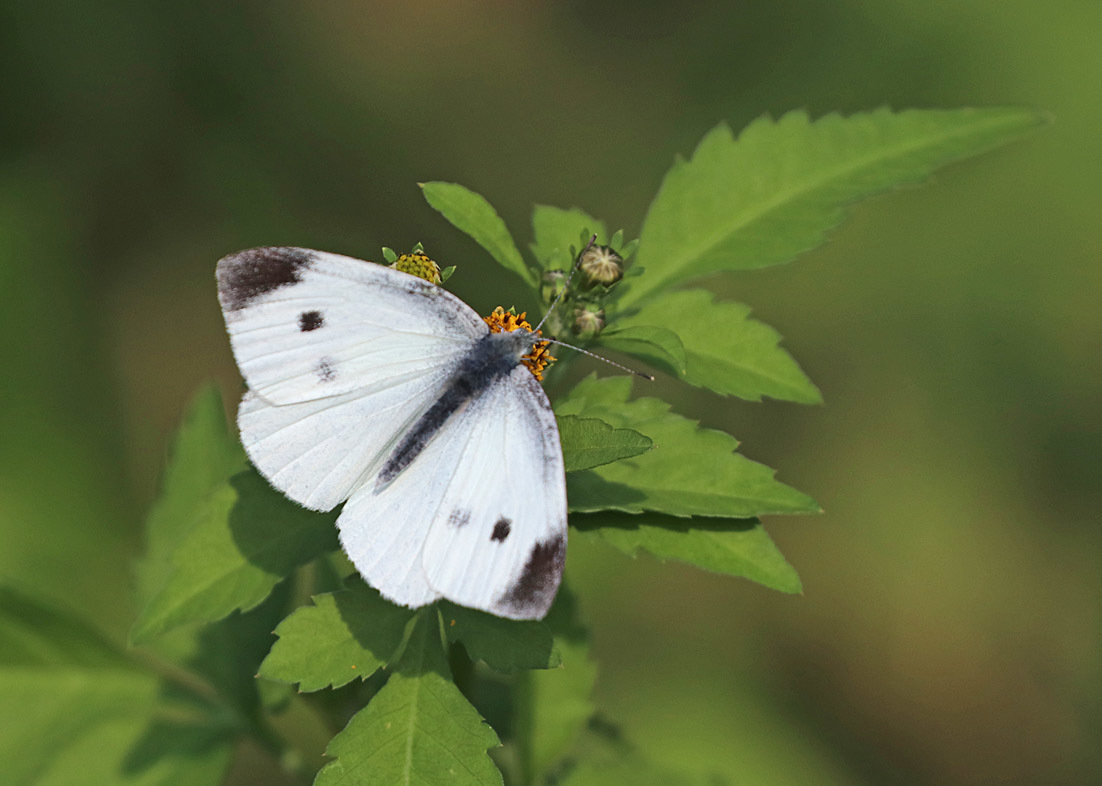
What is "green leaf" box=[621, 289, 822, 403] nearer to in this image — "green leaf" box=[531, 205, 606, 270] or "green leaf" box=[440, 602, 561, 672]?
"green leaf" box=[531, 205, 606, 270]

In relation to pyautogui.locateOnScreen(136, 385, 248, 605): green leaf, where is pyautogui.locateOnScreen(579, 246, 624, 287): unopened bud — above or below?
above

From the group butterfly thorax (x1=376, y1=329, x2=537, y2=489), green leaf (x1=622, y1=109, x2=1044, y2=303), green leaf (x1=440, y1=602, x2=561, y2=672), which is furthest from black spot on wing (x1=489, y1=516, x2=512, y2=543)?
green leaf (x1=622, y1=109, x2=1044, y2=303)

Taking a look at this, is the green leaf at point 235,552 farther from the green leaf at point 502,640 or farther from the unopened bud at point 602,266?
the unopened bud at point 602,266

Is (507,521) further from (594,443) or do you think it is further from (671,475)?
(671,475)

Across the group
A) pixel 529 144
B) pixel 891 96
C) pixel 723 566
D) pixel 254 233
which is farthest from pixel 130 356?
pixel 891 96

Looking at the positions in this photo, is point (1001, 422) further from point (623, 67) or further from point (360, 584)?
point (360, 584)

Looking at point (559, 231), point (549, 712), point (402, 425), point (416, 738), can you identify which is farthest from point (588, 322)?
point (549, 712)
